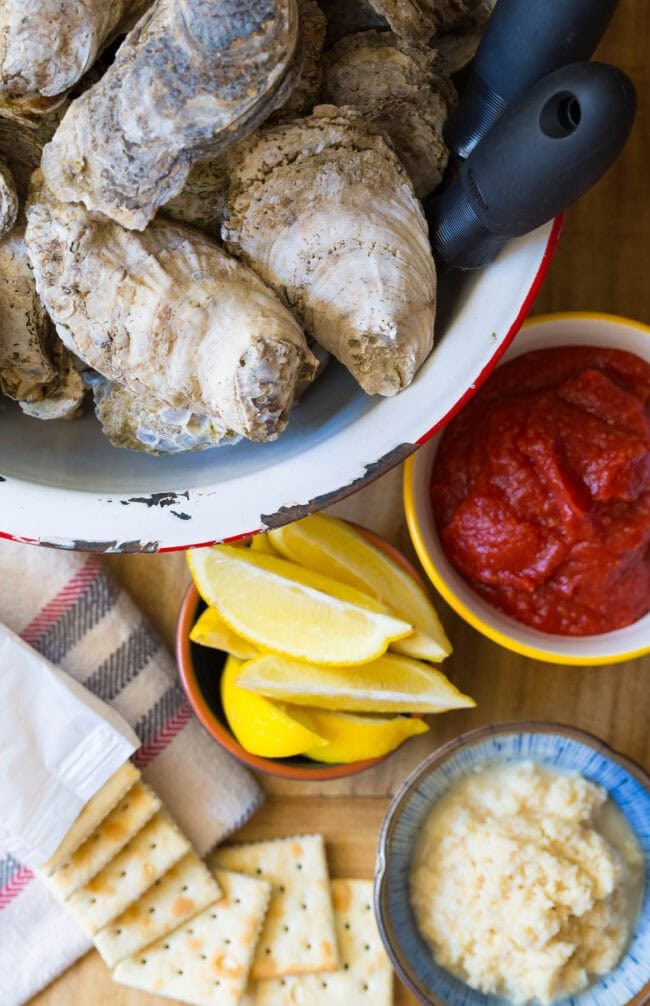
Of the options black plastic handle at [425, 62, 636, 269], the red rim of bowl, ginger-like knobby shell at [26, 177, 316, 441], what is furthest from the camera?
the red rim of bowl

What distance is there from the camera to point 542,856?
3.62 ft

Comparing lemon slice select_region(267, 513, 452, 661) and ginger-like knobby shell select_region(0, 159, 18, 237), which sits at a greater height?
ginger-like knobby shell select_region(0, 159, 18, 237)

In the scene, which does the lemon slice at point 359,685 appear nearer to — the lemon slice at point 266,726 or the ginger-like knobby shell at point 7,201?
the lemon slice at point 266,726

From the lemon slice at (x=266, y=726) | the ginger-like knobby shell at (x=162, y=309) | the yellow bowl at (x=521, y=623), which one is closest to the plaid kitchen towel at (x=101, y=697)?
the lemon slice at (x=266, y=726)

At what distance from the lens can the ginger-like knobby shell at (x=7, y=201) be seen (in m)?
0.71

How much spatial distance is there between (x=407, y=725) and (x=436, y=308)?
1.61ft

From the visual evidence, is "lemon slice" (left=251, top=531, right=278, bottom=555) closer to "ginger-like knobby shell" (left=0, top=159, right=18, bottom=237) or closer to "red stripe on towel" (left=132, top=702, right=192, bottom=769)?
"red stripe on towel" (left=132, top=702, right=192, bottom=769)

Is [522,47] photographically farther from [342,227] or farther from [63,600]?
[63,600]

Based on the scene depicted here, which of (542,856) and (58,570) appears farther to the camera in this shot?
(58,570)

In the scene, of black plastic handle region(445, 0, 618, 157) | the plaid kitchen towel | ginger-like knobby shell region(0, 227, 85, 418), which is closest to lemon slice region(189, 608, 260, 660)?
the plaid kitchen towel

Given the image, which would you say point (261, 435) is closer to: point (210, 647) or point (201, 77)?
point (201, 77)

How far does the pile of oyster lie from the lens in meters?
0.66

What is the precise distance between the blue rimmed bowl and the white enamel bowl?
45 cm

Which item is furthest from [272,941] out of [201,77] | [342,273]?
[201,77]
